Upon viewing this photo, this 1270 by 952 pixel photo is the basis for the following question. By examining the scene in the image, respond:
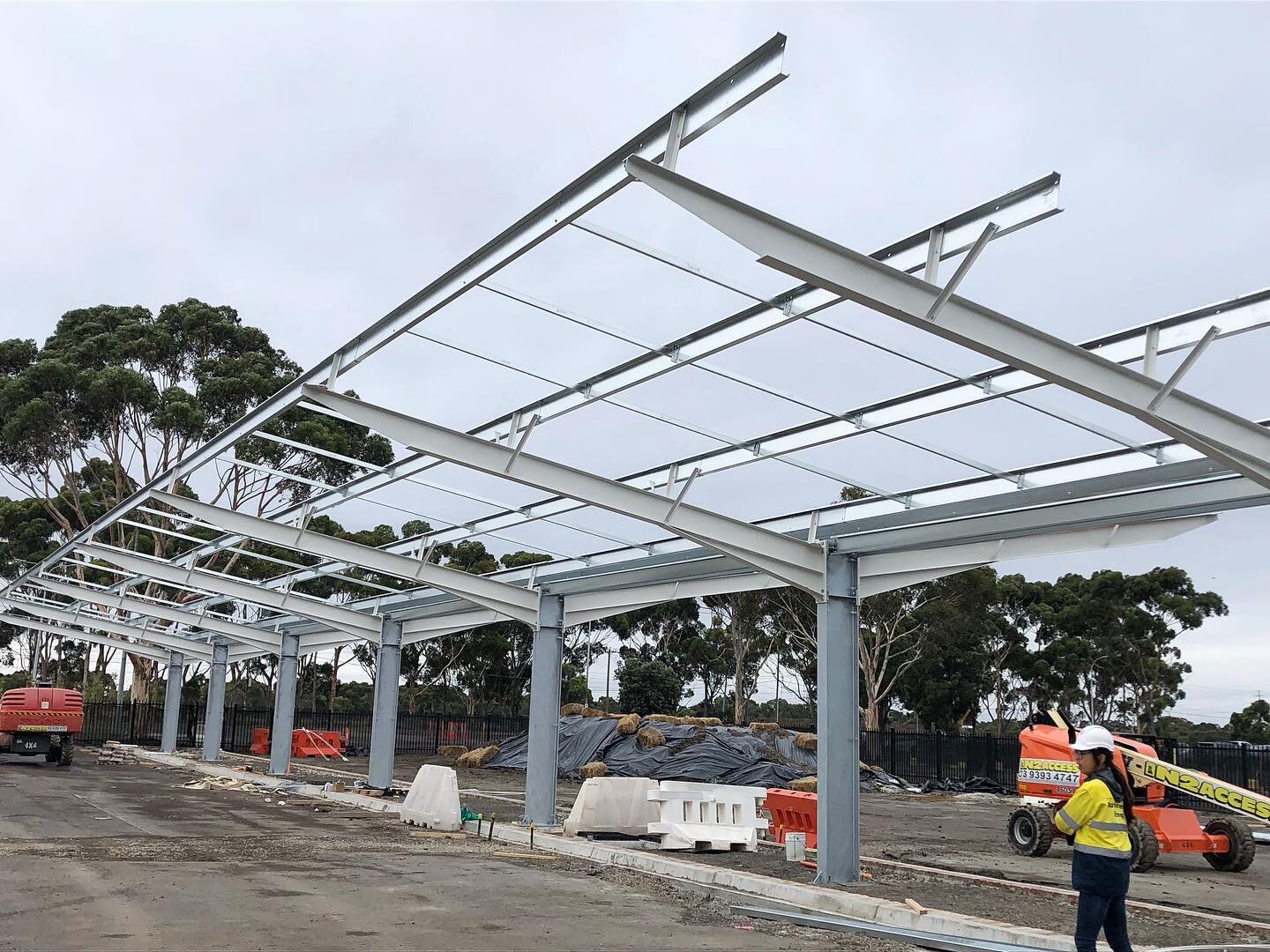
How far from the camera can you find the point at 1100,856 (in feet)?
26.7

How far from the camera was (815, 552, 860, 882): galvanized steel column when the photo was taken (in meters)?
14.1

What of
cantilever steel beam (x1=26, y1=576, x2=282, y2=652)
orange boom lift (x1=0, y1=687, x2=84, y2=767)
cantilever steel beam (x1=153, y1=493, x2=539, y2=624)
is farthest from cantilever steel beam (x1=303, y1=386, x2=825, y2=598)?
orange boom lift (x1=0, y1=687, x2=84, y2=767)

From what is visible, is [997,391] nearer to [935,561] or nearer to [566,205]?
[935,561]

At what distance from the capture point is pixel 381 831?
19500 mm

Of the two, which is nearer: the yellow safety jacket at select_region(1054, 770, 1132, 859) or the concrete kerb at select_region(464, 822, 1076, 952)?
the yellow safety jacket at select_region(1054, 770, 1132, 859)

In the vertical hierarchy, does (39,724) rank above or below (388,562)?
below

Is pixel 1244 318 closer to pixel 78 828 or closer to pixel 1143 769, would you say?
pixel 1143 769

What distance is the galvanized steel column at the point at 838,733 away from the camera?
1412 centimetres

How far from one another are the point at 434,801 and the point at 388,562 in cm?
428

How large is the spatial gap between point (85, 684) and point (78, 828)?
4826 cm

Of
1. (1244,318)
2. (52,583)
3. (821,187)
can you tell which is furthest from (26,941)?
(52,583)

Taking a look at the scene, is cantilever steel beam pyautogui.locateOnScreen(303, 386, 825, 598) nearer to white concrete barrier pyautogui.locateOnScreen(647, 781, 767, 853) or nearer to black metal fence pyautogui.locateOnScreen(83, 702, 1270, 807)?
white concrete barrier pyautogui.locateOnScreen(647, 781, 767, 853)

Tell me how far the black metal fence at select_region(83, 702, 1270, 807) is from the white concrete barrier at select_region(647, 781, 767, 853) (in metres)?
20.6

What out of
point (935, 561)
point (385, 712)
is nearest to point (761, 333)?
point (935, 561)
